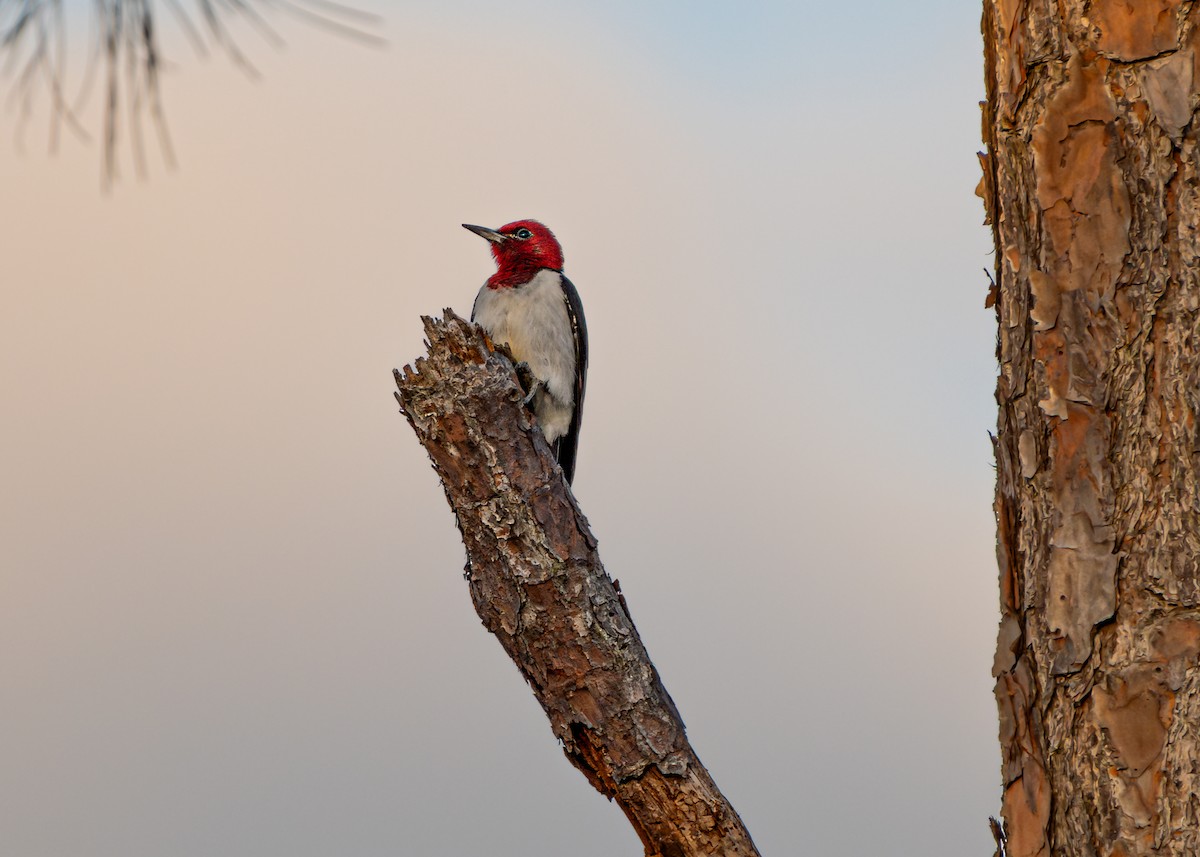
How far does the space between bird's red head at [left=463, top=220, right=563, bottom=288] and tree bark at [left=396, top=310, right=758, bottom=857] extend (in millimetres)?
3012

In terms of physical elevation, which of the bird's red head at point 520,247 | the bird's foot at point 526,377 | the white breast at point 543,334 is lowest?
the bird's foot at point 526,377

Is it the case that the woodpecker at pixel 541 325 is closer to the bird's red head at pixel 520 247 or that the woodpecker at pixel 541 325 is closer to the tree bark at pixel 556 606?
the bird's red head at pixel 520 247

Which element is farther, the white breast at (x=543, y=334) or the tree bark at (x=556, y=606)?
the white breast at (x=543, y=334)

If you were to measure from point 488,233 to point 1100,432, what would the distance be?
4.59 meters

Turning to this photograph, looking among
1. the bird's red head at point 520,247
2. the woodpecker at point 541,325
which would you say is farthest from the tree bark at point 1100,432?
the bird's red head at point 520,247

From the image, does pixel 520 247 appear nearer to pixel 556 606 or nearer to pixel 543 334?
pixel 543 334

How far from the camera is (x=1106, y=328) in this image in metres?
2.40

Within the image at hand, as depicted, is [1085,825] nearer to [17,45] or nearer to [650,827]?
[650,827]

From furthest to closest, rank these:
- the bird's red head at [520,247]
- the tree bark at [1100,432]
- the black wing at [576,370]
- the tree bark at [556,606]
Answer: the bird's red head at [520,247] → the black wing at [576,370] → the tree bark at [556,606] → the tree bark at [1100,432]

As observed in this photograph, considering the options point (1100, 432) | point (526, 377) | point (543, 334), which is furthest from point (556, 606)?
point (543, 334)

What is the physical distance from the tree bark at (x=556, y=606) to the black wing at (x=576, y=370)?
2625 millimetres

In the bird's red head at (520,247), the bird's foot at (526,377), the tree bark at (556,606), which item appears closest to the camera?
the tree bark at (556,606)

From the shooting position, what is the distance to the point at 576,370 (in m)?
6.18

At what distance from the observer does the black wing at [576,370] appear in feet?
20.2
